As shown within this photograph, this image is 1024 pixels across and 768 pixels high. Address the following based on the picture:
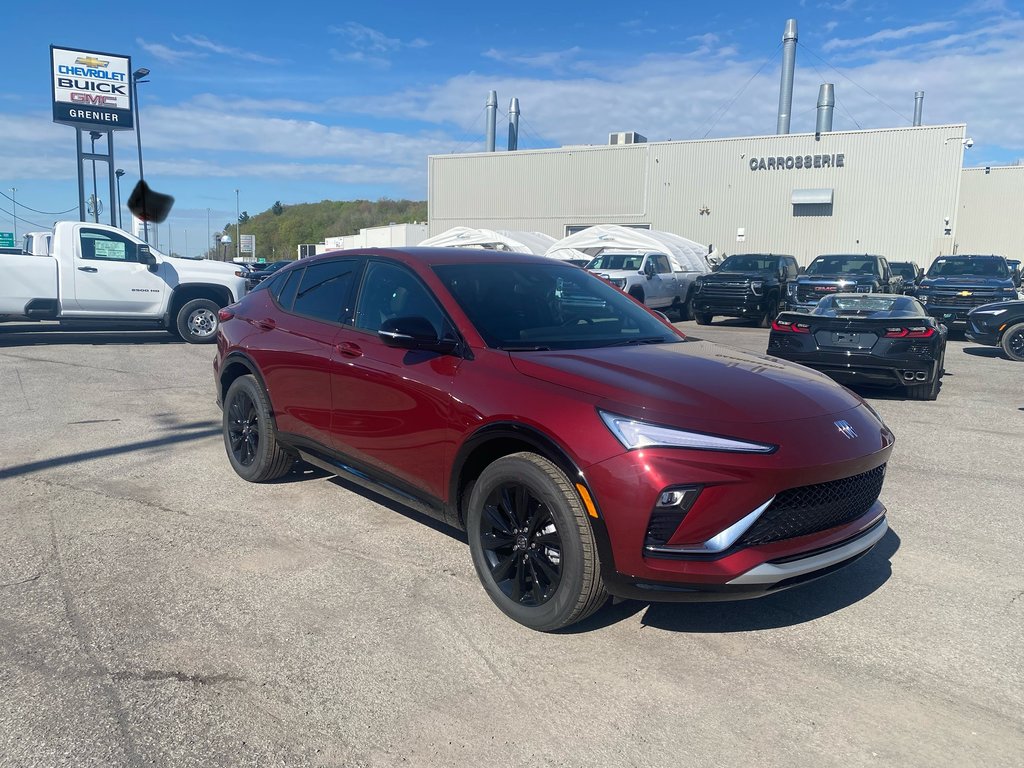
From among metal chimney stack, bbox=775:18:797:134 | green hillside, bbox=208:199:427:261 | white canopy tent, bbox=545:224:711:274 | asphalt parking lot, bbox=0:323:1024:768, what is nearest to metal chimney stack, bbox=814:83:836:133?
metal chimney stack, bbox=775:18:797:134

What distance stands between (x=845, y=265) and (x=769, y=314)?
7.20 feet

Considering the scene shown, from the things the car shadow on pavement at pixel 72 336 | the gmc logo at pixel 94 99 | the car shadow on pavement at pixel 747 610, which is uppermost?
the gmc logo at pixel 94 99

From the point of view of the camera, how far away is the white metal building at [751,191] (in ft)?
102

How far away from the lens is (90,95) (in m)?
31.7

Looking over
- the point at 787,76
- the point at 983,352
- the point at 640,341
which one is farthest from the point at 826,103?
the point at 640,341

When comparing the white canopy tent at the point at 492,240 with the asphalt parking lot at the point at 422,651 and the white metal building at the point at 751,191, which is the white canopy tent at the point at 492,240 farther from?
the asphalt parking lot at the point at 422,651

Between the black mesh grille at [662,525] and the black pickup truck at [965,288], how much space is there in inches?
647

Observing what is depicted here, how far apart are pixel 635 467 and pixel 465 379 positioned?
107 cm

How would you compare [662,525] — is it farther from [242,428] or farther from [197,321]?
[197,321]

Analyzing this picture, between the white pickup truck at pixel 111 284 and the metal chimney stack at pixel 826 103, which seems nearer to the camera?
the white pickup truck at pixel 111 284

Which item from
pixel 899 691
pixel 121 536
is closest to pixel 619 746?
pixel 899 691

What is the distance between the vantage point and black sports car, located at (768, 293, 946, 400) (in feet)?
29.7

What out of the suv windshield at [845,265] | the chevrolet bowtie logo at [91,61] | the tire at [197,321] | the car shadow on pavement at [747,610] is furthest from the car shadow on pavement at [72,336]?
the chevrolet bowtie logo at [91,61]

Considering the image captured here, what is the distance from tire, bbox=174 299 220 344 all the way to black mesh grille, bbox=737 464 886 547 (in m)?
13.1
